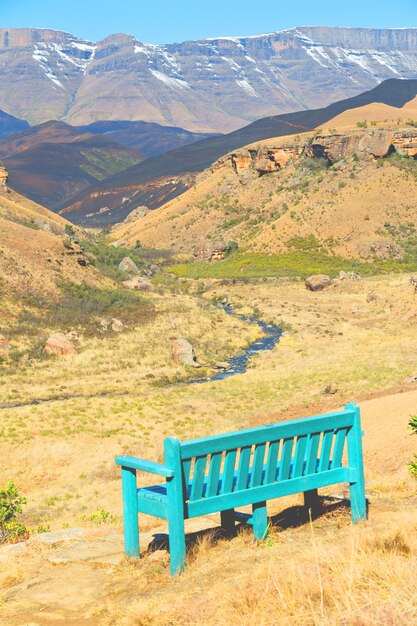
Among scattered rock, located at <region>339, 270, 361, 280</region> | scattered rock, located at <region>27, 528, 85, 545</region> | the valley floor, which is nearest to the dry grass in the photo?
the valley floor

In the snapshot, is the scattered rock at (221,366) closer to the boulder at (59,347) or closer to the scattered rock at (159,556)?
the boulder at (59,347)

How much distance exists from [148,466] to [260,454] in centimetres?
116

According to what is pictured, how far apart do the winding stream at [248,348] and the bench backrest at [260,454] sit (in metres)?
27.9

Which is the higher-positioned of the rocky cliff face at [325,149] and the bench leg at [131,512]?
the rocky cliff face at [325,149]

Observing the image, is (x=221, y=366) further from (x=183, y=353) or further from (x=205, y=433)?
(x=205, y=433)

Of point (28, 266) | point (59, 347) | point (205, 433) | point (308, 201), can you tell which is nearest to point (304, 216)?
point (308, 201)

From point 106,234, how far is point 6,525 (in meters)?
123

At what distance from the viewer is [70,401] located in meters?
33.2

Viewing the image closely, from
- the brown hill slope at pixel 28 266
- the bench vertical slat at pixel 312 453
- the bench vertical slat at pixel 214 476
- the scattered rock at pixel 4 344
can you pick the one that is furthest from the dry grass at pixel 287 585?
the brown hill slope at pixel 28 266

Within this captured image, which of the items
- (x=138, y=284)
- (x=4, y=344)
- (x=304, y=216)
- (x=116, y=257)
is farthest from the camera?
(x=304, y=216)

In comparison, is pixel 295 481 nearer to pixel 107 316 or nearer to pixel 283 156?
pixel 107 316

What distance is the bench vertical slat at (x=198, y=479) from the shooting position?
8797 mm

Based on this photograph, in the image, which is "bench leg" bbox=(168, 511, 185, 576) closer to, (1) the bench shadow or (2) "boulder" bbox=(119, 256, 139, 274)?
(1) the bench shadow

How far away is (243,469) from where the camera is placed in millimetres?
9133
